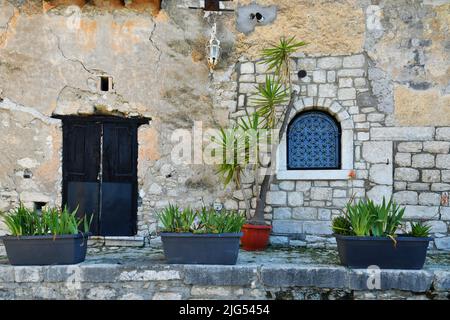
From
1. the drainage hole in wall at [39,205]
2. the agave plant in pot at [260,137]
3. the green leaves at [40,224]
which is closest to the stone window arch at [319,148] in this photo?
the agave plant in pot at [260,137]

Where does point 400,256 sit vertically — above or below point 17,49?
below

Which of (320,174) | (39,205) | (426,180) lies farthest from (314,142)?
(39,205)

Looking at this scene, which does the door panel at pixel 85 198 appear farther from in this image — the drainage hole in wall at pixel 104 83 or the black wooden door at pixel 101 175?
the drainage hole in wall at pixel 104 83

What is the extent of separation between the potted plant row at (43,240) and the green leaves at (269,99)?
124 inches

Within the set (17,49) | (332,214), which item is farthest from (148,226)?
(17,49)

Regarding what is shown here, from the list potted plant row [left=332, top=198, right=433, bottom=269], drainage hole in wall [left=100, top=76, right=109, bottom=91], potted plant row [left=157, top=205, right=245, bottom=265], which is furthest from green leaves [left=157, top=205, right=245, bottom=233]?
drainage hole in wall [left=100, top=76, right=109, bottom=91]

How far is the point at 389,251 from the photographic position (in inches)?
207

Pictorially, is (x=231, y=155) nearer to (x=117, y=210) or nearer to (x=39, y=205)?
(x=117, y=210)

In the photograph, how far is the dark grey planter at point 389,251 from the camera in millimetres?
5246

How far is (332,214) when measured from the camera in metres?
7.48

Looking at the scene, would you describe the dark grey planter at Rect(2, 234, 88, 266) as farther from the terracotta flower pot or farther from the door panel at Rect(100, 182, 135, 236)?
the terracotta flower pot

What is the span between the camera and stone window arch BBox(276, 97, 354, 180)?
7.47 meters
